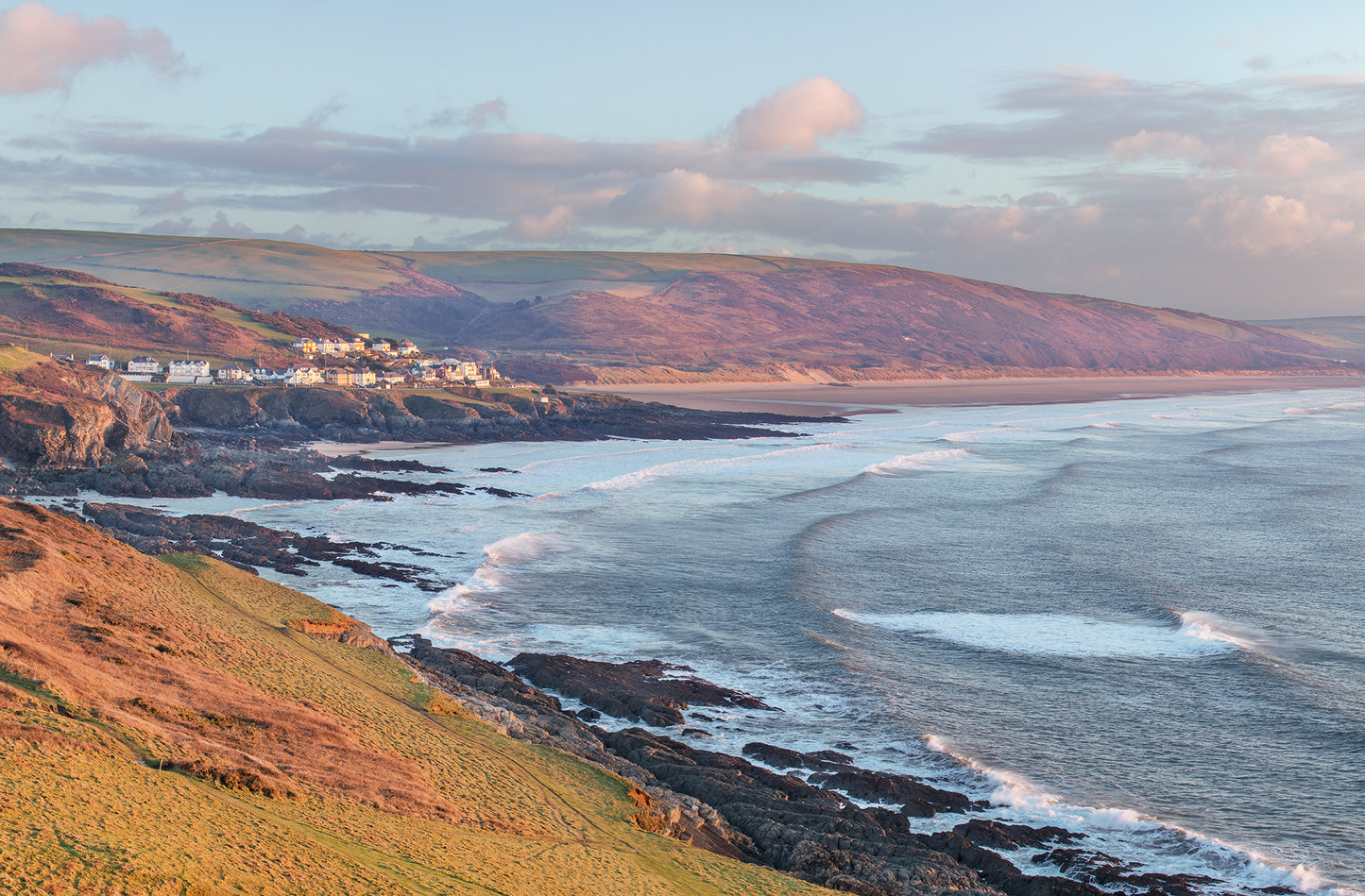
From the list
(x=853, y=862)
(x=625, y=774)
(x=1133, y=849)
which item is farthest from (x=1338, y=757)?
(x=625, y=774)

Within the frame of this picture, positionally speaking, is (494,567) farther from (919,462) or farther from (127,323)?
(127,323)

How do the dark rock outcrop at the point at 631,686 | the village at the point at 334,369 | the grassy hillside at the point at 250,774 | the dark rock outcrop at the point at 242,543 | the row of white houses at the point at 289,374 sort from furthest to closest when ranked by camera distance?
1. the village at the point at 334,369
2. the row of white houses at the point at 289,374
3. the dark rock outcrop at the point at 242,543
4. the dark rock outcrop at the point at 631,686
5. the grassy hillside at the point at 250,774

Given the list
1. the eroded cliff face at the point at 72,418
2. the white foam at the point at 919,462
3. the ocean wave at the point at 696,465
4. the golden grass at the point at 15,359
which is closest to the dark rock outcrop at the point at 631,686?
the ocean wave at the point at 696,465

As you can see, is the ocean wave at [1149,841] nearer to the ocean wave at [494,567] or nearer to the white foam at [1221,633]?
the white foam at [1221,633]

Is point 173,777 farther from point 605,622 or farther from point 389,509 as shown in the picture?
point 389,509

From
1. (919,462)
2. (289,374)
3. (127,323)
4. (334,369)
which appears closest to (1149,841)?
(919,462)

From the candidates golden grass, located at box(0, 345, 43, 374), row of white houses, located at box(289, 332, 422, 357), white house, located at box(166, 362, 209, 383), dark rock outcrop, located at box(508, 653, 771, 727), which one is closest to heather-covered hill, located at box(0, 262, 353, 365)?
row of white houses, located at box(289, 332, 422, 357)
